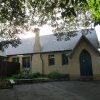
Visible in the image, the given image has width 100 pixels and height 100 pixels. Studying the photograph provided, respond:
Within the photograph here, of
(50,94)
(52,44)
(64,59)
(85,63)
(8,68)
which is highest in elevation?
(52,44)

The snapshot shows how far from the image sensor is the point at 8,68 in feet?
109

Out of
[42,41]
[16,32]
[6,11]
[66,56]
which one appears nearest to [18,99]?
[6,11]

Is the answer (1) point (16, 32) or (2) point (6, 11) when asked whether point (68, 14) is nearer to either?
(2) point (6, 11)

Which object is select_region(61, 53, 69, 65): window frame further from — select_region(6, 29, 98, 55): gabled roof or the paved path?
the paved path

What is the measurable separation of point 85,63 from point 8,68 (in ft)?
40.2

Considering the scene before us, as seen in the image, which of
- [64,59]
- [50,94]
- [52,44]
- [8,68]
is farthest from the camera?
[52,44]

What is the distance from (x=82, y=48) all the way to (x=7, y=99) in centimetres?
1762

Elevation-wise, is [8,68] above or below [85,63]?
below

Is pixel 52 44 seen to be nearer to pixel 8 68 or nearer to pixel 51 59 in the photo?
pixel 51 59

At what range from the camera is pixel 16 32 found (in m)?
20.5

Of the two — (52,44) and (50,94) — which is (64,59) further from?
(50,94)

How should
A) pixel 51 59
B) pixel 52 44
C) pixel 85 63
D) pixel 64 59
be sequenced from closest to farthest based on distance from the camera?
1. pixel 85 63
2. pixel 64 59
3. pixel 51 59
4. pixel 52 44

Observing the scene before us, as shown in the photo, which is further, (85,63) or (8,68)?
(8,68)

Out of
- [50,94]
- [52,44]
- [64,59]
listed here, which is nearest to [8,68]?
[52,44]
